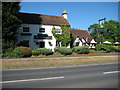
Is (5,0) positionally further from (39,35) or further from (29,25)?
(39,35)

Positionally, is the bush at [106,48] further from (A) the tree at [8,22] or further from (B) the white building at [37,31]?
(A) the tree at [8,22]

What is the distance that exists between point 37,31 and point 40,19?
377 centimetres

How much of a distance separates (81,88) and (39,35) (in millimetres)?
23369

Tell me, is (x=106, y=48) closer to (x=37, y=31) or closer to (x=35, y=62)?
(x=37, y=31)

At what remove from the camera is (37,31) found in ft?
91.9

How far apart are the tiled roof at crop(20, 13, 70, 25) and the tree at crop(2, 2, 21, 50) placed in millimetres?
7172

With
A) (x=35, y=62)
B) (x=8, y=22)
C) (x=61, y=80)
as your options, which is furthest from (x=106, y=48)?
(x=61, y=80)

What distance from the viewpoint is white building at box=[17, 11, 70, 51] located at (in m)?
26.6

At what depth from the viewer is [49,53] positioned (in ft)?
72.7

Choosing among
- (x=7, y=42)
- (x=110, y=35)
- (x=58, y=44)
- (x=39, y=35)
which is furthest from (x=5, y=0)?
(x=110, y=35)

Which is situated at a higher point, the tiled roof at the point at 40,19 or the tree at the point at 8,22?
the tiled roof at the point at 40,19

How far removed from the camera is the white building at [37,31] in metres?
26.6

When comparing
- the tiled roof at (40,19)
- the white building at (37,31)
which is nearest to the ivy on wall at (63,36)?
the white building at (37,31)

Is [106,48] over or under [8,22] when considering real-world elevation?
under
